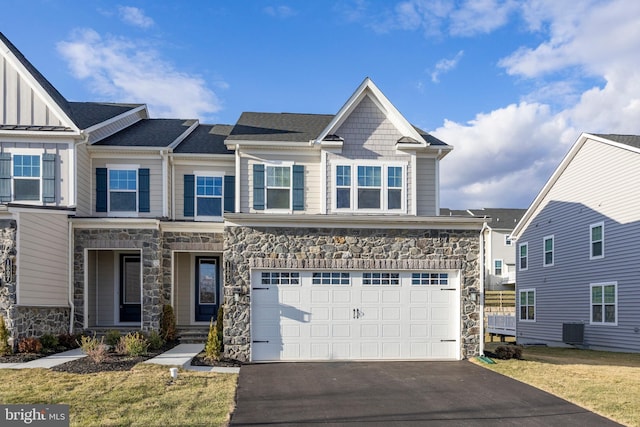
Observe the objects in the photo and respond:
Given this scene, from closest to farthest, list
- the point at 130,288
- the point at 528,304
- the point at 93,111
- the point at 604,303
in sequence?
the point at 130,288
the point at 93,111
the point at 604,303
the point at 528,304

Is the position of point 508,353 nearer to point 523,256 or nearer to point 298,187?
point 298,187

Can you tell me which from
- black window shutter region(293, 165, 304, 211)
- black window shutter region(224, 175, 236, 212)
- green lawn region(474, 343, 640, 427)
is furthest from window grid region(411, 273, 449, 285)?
black window shutter region(224, 175, 236, 212)

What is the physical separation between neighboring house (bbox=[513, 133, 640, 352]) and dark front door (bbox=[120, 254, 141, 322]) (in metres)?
15.7

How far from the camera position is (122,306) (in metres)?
17.4

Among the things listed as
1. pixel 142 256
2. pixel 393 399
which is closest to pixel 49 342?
pixel 142 256

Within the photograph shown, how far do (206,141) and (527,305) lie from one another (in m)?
16.3

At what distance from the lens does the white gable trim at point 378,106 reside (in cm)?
1622

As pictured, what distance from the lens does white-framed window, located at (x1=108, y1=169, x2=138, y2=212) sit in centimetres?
1711

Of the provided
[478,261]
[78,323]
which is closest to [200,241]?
[78,323]

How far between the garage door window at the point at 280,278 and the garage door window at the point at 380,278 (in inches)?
70.3

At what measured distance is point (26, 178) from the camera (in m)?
Answer: 15.7

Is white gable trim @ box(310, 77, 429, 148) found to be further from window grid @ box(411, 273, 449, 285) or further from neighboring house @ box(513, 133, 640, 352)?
neighboring house @ box(513, 133, 640, 352)

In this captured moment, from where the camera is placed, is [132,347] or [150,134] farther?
[150,134]

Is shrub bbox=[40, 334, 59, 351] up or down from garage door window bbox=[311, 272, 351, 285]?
down
